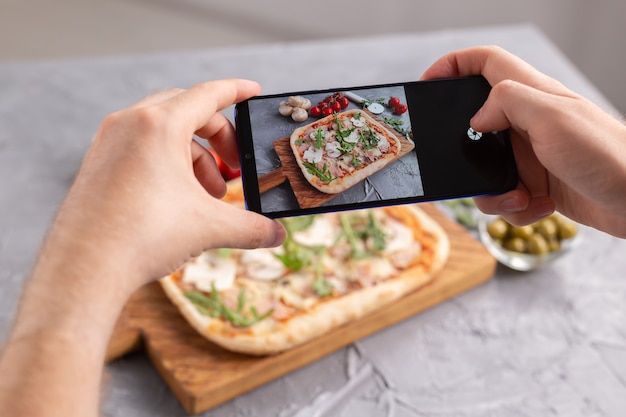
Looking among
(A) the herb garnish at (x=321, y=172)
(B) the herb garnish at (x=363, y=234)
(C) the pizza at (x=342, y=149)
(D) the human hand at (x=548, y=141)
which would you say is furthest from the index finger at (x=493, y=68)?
(B) the herb garnish at (x=363, y=234)

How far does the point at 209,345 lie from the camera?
1.55 meters

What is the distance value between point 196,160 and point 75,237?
1.57 ft

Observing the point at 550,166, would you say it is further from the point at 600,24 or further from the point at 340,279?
the point at 600,24

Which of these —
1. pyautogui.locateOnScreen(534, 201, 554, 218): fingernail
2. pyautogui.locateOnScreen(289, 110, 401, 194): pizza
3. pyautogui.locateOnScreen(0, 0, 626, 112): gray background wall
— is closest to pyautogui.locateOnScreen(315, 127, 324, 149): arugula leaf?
pyautogui.locateOnScreen(289, 110, 401, 194): pizza

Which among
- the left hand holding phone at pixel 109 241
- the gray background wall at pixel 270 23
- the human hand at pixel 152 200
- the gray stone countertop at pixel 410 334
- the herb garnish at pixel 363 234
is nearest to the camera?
Answer: the left hand holding phone at pixel 109 241

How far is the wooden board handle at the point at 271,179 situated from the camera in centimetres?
122

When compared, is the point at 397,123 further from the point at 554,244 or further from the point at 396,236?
the point at 554,244

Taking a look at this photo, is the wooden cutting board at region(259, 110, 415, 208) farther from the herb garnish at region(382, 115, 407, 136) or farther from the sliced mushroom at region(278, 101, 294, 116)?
the herb garnish at region(382, 115, 407, 136)

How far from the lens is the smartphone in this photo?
1.23 meters

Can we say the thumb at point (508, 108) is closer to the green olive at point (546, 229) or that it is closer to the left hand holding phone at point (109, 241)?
the left hand holding phone at point (109, 241)

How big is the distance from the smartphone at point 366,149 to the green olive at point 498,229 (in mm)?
556

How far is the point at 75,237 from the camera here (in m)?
0.91

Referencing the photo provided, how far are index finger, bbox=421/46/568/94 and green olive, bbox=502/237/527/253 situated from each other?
0.54 meters

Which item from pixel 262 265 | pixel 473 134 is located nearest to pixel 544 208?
pixel 473 134
